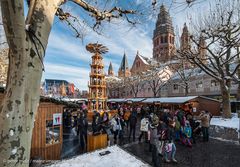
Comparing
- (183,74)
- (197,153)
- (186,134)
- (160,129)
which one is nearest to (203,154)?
(197,153)

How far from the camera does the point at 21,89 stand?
2064 millimetres

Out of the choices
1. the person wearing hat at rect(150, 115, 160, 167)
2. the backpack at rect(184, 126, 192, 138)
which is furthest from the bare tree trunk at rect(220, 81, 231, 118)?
the person wearing hat at rect(150, 115, 160, 167)

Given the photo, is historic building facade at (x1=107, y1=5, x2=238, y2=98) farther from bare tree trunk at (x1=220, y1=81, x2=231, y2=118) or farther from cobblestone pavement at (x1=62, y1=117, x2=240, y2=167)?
cobblestone pavement at (x1=62, y1=117, x2=240, y2=167)

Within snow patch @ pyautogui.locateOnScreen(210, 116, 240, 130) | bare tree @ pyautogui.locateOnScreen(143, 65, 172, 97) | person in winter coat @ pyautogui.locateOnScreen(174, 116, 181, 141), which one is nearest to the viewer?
person in winter coat @ pyautogui.locateOnScreen(174, 116, 181, 141)

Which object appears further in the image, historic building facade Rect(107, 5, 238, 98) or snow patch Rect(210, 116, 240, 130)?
historic building facade Rect(107, 5, 238, 98)

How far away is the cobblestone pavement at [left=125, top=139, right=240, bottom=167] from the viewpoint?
25.0ft

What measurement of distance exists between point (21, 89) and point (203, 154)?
9175 millimetres

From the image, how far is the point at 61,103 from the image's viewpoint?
9.36m

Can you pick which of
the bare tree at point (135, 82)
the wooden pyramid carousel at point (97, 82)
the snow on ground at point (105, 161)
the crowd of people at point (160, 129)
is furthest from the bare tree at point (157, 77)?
the snow on ground at point (105, 161)

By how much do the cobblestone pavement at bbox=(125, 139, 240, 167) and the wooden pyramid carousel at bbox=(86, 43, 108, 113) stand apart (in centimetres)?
1365

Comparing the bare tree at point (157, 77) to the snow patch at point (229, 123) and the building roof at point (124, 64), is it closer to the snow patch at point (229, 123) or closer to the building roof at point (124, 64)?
the snow patch at point (229, 123)

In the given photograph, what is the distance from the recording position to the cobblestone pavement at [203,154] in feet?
25.0

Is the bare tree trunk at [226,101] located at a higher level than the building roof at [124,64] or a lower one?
lower

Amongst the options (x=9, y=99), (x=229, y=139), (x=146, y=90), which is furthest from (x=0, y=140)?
Result: (x=146, y=90)
